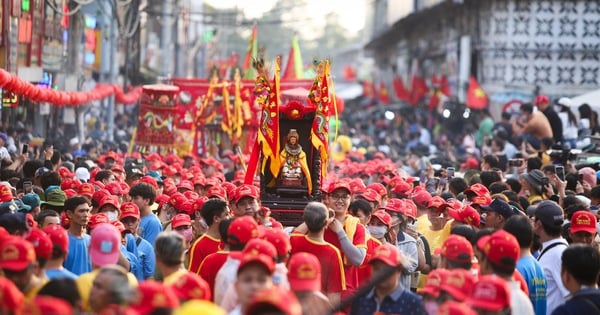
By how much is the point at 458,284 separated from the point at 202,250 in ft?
12.5

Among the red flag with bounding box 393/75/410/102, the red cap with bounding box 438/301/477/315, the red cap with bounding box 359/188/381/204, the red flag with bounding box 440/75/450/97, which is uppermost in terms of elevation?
the red flag with bounding box 440/75/450/97

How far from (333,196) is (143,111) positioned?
16.7 m

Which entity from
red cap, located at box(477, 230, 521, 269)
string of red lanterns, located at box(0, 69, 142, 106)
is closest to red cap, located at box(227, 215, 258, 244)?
red cap, located at box(477, 230, 521, 269)

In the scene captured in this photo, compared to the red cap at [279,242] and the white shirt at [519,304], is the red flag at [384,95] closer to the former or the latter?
the red cap at [279,242]

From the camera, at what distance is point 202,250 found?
1143 cm

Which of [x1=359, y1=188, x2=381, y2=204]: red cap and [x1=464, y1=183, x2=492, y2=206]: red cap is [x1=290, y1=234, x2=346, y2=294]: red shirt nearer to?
[x1=464, y1=183, x2=492, y2=206]: red cap

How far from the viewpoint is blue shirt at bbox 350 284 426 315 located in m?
8.51

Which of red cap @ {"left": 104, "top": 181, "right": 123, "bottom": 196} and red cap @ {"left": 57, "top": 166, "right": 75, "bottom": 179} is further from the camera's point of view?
red cap @ {"left": 57, "top": 166, "right": 75, "bottom": 179}

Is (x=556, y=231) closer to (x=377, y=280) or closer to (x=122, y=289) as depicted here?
(x=377, y=280)

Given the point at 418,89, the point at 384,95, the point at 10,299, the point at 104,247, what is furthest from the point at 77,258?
the point at 384,95

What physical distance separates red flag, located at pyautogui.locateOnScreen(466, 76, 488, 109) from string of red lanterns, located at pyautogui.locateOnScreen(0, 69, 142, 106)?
34.1 feet

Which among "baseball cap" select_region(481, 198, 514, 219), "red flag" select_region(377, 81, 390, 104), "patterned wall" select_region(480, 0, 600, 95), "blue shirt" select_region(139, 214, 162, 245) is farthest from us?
"red flag" select_region(377, 81, 390, 104)

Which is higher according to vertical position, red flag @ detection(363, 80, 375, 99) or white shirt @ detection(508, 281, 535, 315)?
red flag @ detection(363, 80, 375, 99)

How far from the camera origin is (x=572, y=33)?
126ft
